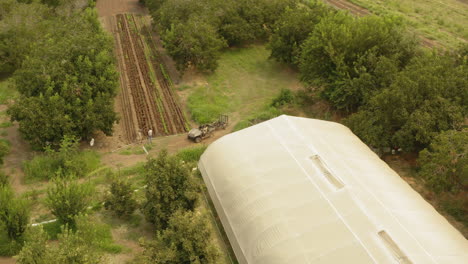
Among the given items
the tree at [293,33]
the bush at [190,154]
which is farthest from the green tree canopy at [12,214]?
the tree at [293,33]

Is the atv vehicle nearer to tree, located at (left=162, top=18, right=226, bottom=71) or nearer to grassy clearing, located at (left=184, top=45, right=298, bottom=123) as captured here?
grassy clearing, located at (left=184, top=45, right=298, bottom=123)

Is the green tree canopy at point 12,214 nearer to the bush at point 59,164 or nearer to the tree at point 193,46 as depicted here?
the bush at point 59,164

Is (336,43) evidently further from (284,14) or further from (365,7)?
(365,7)

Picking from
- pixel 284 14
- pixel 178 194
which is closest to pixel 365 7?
pixel 284 14

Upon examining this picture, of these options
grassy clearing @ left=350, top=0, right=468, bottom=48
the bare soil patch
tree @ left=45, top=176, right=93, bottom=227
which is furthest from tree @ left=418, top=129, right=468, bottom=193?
the bare soil patch

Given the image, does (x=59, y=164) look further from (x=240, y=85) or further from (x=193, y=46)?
(x=240, y=85)
